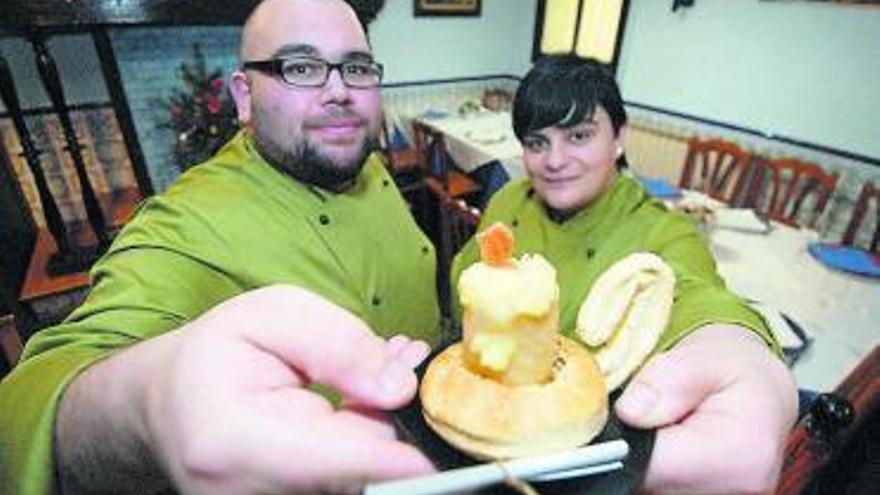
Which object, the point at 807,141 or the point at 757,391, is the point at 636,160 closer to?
the point at 807,141

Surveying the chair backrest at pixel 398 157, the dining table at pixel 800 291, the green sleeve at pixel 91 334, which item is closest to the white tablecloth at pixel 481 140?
the chair backrest at pixel 398 157

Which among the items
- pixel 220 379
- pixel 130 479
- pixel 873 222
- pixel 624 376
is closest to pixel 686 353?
pixel 624 376

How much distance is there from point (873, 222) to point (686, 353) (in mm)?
4664

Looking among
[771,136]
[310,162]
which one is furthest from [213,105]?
[771,136]

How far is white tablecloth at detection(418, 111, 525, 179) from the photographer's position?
14.8 ft

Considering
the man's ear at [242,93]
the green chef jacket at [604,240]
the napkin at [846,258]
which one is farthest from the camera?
the napkin at [846,258]

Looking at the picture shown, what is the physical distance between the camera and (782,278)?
2318 mm

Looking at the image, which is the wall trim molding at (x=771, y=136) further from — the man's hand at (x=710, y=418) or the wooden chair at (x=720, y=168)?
the man's hand at (x=710, y=418)

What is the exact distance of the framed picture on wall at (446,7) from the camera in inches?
238

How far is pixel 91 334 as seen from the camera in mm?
820

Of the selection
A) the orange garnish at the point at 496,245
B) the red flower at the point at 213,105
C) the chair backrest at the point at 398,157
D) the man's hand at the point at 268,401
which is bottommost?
the chair backrest at the point at 398,157

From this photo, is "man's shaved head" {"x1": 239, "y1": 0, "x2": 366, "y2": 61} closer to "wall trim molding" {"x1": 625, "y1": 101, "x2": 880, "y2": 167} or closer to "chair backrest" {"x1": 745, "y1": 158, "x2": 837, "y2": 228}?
"chair backrest" {"x1": 745, "y1": 158, "x2": 837, "y2": 228}

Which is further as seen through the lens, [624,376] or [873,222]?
[873,222]

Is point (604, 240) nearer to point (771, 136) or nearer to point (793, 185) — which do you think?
point (793, 185)
